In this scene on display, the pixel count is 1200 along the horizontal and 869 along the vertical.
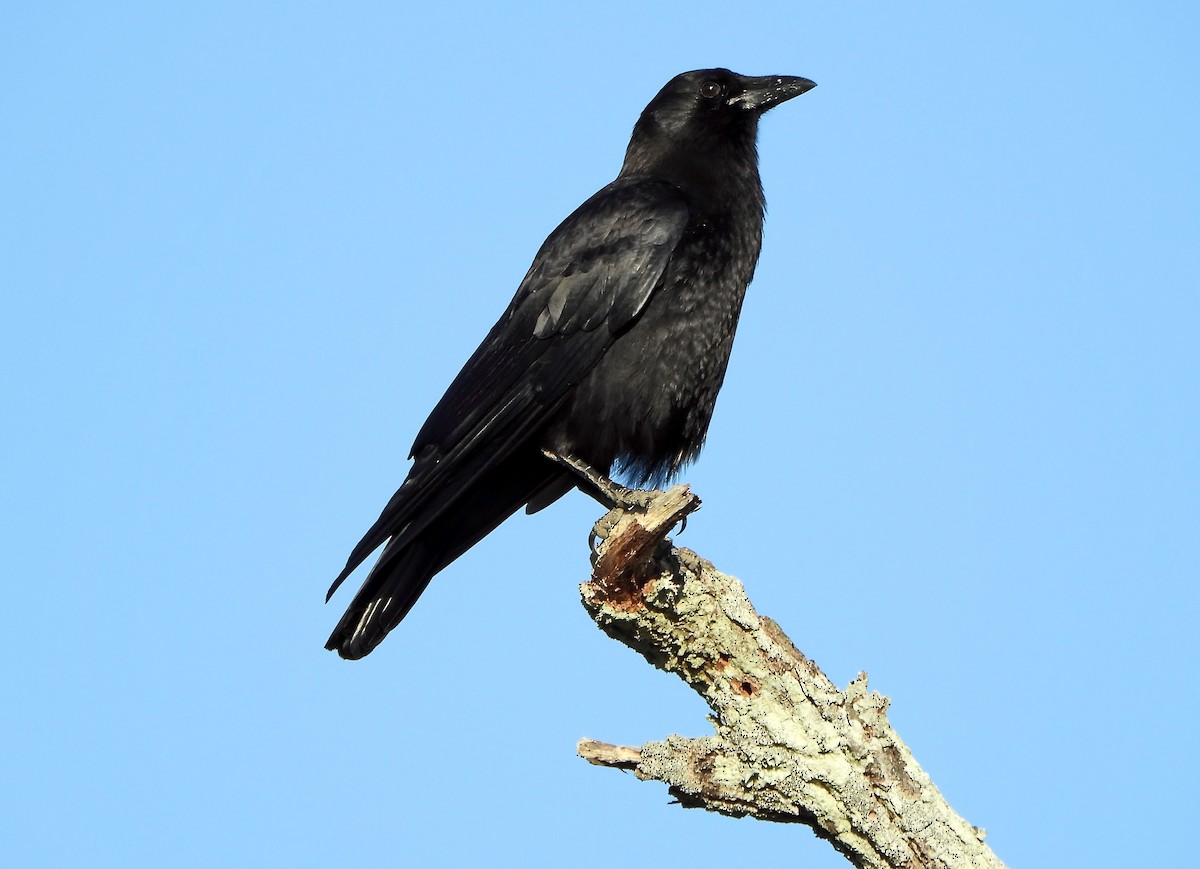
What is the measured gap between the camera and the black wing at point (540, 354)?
5.21 metres

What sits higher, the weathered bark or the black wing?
the black wing

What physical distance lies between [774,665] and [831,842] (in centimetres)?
56

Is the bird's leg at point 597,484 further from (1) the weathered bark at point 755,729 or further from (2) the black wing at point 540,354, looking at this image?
(1) the weathered bark at point 755,729

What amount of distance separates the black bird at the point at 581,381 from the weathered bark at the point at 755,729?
3.90ft

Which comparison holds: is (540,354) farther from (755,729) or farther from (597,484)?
(755,729)

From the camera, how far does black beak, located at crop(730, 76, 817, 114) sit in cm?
638

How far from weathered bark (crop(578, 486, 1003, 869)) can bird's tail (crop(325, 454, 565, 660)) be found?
1.25 m

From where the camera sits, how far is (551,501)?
5.94 metres

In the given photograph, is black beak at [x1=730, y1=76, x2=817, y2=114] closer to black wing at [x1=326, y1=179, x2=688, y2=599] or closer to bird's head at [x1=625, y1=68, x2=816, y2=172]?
bird's head at [x1=625, y1=68, x2=816, y2=172]

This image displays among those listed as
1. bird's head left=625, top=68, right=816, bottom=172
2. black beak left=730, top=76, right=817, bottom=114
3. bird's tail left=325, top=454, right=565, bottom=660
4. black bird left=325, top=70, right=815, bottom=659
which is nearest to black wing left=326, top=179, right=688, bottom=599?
black bird left=325, top=70, right=815, bottom=659

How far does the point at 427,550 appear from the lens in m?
5.40

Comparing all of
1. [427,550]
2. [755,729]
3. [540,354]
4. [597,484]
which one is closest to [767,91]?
[540,354]

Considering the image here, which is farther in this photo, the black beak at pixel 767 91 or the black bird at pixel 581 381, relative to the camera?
the black beak at pixel 767 91

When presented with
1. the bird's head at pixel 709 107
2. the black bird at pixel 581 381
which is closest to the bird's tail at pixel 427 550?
the black bird at pixel 581 381
